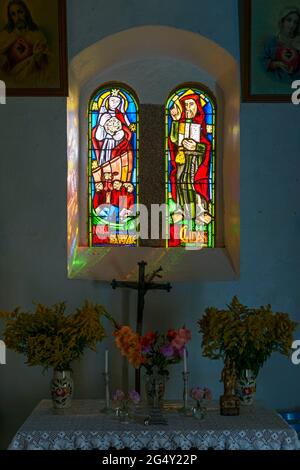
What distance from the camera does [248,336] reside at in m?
5.75

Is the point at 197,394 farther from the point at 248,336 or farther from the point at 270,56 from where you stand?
the point at 270,56

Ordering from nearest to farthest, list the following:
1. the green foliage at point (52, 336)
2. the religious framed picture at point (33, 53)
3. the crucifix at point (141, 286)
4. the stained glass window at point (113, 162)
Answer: the green foliage at point (52, 336) → the crucifix at point (141, 286) → the religious framed picture at point (33, 53) → the stained glass window at point (113, 162)

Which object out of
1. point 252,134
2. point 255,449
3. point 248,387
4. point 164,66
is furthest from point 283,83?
point 255,449

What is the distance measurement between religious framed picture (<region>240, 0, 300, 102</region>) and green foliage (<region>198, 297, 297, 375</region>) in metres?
1.90

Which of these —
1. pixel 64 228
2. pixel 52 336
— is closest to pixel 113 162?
pixel 64 228

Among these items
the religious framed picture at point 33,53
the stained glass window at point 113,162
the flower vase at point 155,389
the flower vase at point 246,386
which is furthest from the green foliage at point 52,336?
the religious framed picture at point 33,53

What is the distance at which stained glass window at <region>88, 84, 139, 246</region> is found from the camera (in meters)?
7.60

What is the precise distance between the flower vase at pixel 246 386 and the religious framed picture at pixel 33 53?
2516 millimetres

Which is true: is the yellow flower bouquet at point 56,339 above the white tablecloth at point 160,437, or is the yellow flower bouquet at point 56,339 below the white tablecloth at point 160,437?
above

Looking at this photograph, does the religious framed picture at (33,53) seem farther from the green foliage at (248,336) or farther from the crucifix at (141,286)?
the green foliage at (248,336)

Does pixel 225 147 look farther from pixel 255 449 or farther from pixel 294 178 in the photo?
pixel 255 449

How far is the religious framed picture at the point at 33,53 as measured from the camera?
691 centimetres

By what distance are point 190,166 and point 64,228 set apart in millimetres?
1278

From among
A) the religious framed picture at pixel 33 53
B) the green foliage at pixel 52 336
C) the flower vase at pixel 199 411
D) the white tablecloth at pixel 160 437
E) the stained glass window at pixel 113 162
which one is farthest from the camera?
the stained glass window at pixel 113 162
